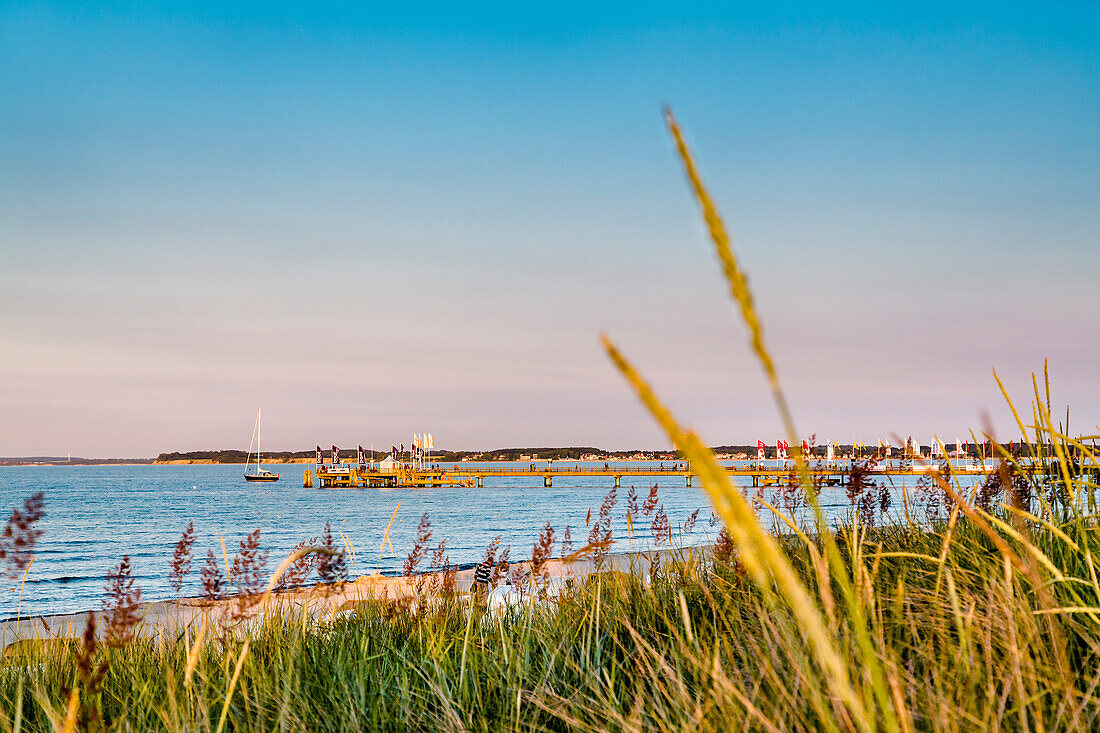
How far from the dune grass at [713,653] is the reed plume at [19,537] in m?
0.46

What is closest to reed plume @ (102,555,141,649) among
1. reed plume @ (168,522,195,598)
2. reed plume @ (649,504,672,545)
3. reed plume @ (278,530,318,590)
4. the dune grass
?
the dune grass

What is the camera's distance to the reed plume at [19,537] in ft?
10.3

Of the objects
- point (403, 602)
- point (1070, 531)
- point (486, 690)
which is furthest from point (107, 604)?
point (1070, 531)

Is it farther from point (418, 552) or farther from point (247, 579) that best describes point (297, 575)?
point (247, 579)

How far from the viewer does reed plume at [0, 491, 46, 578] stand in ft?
10.3

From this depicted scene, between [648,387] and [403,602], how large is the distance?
4117 millimetres

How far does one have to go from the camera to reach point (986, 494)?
4672 mm

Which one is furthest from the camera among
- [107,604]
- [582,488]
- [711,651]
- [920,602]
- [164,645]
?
[582,488]

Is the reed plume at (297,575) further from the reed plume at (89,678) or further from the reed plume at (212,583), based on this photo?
the reed plume at (89,678)

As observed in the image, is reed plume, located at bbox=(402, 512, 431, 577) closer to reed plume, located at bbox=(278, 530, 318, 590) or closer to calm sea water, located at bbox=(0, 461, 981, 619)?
reed plume, located at bbox=(278, 530, 318, 590)

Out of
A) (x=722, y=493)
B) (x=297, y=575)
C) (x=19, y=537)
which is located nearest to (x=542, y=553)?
(x=297, y=575)

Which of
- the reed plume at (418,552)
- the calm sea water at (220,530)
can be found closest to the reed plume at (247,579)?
the reed plume at (418,552)

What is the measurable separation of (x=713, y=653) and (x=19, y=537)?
257 centimetres

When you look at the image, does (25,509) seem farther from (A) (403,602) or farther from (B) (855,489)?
(B) (855,489)
